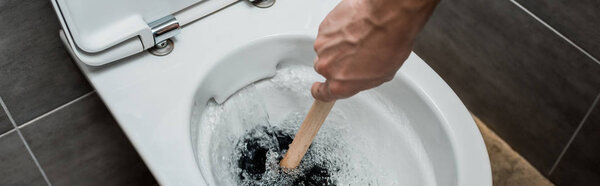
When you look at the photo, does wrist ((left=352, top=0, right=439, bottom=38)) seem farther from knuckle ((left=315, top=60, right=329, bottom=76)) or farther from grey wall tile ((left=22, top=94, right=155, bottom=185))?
grey wall tile ((left=22, top=94, right=155, bottom=185))

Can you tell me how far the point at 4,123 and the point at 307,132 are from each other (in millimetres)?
415

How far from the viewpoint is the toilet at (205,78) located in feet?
2.08

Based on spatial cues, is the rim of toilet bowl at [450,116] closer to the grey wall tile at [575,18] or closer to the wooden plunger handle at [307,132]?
the wooden plunger handle at [307,132]

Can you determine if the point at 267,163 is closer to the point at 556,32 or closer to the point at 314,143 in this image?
the point at 314,143

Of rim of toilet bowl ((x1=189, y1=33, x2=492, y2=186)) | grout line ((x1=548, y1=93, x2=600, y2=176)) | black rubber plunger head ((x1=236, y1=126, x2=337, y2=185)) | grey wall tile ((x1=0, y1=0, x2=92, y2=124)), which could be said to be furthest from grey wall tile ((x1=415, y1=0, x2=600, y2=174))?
grey wall tile ((x1=0, y1=0, x2=92, y2=124))

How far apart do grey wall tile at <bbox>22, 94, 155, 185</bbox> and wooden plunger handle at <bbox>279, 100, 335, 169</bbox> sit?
305 mm

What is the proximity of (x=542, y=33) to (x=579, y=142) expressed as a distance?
0.22 meters

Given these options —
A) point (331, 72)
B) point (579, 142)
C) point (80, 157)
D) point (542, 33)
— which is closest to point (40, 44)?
point (80, 157)

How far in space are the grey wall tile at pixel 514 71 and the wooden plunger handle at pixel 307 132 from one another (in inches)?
19.1

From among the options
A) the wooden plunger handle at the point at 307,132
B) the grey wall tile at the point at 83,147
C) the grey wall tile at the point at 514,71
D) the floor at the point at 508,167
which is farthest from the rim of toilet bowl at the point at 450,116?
the floor at the point at 508,167

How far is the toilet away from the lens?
64cm

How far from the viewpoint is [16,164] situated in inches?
32.5

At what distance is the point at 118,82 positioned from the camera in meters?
0.68

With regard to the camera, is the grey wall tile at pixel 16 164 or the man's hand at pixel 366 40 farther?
the grey wall tile at pixel 16 164
